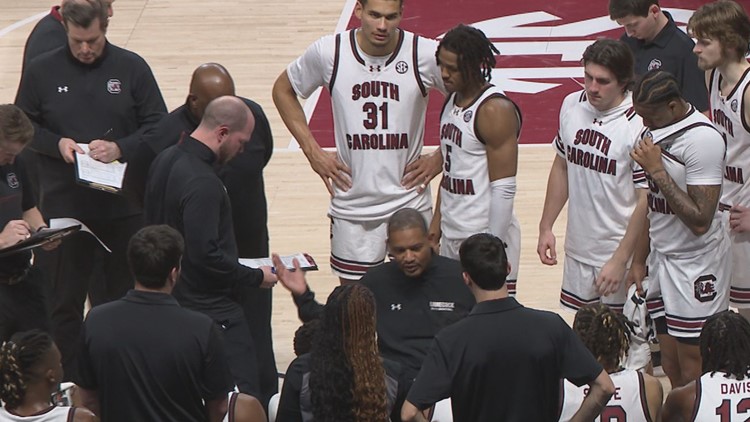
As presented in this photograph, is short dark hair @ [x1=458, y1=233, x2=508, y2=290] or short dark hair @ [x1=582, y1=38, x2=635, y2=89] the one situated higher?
short dark hair @ [x1=582, y1=38, x2=635, y2=89]

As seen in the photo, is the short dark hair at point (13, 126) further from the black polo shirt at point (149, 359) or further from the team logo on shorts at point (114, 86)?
the black polo shirt at point (149, 359)

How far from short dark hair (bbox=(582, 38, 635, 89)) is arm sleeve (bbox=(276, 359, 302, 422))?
2000mm

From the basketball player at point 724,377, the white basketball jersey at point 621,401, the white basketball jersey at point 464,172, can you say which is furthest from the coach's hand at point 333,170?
the basketball player at point 724,377

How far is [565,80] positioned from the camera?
35.7 feet

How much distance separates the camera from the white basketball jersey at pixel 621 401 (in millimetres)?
4504

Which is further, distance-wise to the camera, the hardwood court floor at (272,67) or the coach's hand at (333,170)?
the hardwood court floor at (272,67)

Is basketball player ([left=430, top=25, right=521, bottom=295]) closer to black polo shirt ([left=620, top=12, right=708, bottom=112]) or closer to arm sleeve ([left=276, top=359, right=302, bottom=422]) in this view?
black polo shirt ([left=620, top=12, right=708, bottom=112])

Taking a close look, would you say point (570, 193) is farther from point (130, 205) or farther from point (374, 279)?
point (130, 205)

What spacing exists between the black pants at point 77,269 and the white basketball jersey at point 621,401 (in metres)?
2.63

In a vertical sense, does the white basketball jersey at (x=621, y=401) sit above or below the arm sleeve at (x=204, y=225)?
below

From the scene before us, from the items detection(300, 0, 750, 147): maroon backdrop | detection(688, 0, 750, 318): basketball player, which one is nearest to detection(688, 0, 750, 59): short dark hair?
detection(688, 0, 750, 318): basketball player

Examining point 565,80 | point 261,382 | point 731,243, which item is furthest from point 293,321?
point 565,80

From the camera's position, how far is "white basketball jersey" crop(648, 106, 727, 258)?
5.20 meters


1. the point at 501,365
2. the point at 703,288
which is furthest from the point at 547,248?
the point at 501,365
